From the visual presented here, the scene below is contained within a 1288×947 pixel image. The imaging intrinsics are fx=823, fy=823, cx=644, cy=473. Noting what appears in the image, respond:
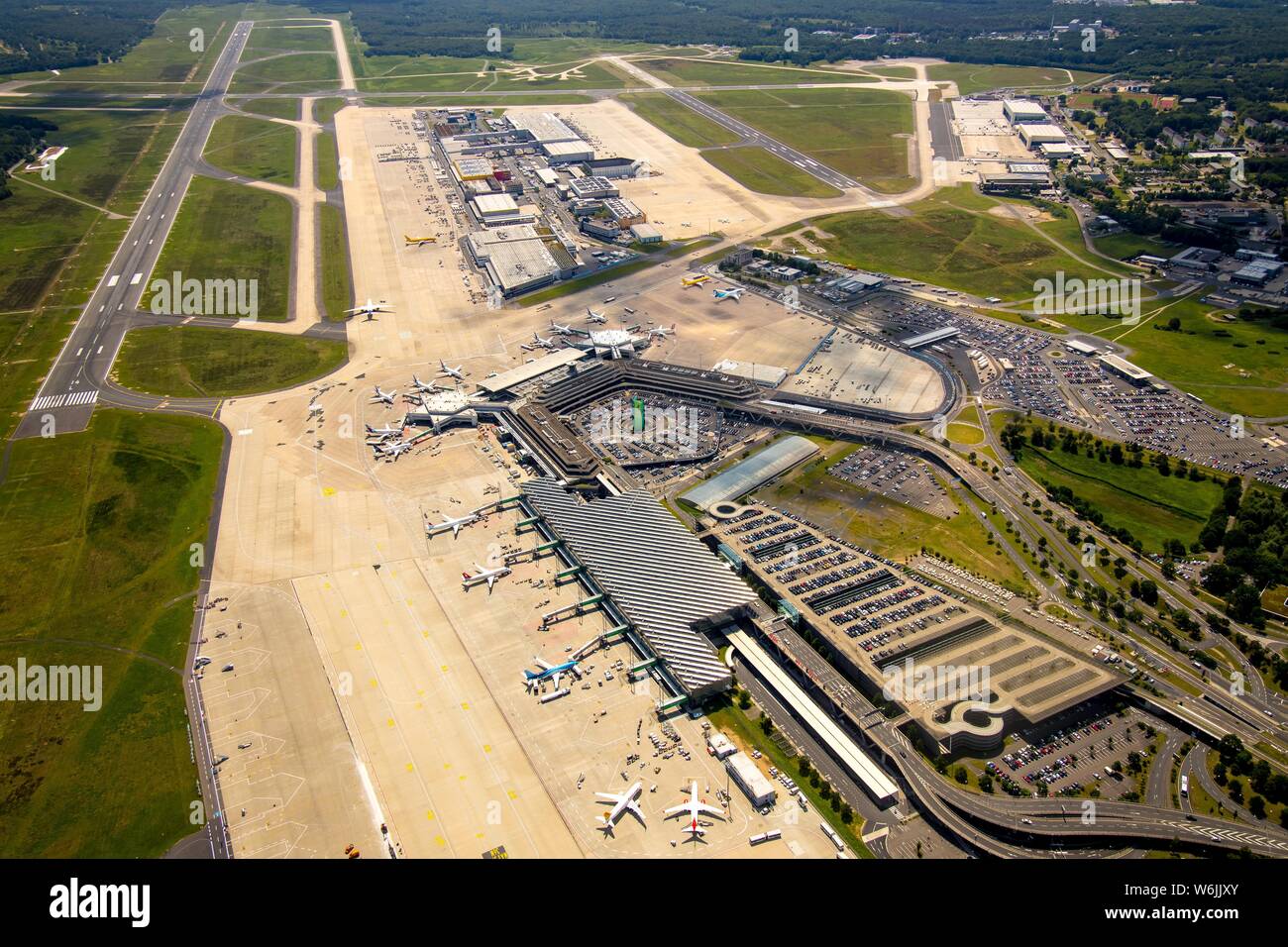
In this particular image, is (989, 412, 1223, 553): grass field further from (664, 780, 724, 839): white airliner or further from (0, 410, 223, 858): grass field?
(0, 410, 223, 858): grass field

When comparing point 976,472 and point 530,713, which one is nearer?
point 530,713

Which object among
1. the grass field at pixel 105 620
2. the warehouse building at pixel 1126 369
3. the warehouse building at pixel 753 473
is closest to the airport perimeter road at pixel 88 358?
the grass field at pixel 105 620

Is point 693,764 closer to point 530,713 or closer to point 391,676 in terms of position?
point 530,713

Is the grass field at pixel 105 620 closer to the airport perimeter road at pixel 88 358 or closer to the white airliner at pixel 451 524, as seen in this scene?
the airport perimeter road at pixel 88 358

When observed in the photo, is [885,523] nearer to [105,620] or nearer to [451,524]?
[451,524]

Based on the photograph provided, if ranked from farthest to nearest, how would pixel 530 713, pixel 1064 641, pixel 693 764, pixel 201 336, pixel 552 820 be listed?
pixel 201 336
pixel 1064 641
pixel 530 713
pixel 693 764
pixel 552 820

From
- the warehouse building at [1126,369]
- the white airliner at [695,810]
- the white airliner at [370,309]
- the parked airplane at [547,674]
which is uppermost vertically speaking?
the white airliner at [370,309]
